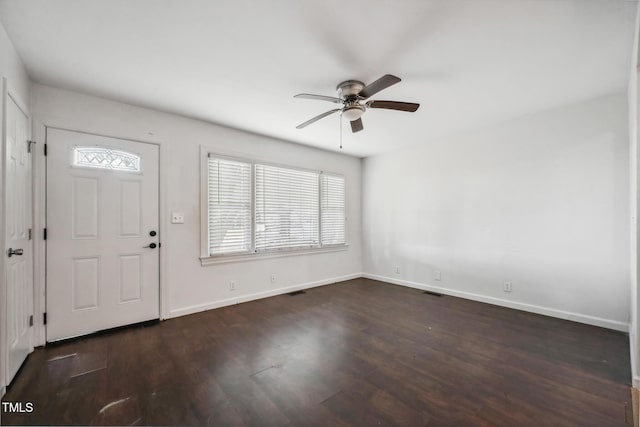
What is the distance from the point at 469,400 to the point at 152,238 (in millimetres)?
3536

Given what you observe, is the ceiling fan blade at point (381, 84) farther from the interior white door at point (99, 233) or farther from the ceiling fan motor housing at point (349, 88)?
the interior white door at point (99, 233)

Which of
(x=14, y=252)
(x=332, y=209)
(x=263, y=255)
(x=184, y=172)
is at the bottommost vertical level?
(x=263, y=255)

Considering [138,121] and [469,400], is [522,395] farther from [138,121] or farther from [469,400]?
[138,121]

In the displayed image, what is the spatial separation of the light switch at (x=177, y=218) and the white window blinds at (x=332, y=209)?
247cm

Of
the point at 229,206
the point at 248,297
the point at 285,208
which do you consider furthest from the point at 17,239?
the point at 285,208

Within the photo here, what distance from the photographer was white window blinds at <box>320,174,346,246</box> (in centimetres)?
514

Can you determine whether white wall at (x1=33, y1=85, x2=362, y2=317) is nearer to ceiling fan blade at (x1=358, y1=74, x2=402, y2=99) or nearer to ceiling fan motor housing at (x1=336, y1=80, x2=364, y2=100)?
ceiling fan motor housing at (x1=336, y1=80, x2=364, y2=100)

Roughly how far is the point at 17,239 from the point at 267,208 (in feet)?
8.85

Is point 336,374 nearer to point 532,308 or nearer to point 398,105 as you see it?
point 398,105

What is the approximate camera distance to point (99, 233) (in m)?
→ 2.90

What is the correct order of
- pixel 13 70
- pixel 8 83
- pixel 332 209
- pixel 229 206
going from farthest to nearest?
pixel 332 209 → pixel 229 206 → pixel 13 70 → pixel 8 83

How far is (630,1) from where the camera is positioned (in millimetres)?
1661

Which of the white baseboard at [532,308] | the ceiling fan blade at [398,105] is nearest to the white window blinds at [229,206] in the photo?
the ceiling fan blade at [398,105]

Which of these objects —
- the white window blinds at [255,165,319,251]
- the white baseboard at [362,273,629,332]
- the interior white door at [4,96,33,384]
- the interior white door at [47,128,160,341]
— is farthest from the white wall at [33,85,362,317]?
the white baseboard at [362,273,629,332]
